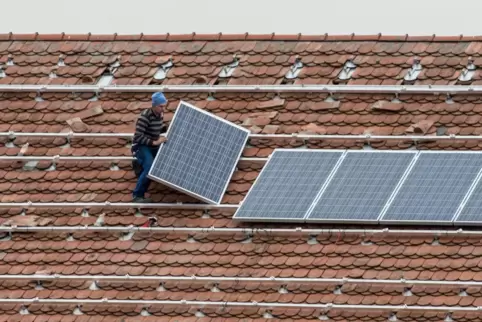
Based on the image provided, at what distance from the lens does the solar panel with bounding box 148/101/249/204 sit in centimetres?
6309

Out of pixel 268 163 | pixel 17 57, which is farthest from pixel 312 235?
pixel 17 57

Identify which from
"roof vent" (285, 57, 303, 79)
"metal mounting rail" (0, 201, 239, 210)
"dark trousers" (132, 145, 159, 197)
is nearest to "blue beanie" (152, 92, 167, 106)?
"dark trousers" (132, 145, 159, 197)

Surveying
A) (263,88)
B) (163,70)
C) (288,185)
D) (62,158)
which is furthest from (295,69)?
(62,158)

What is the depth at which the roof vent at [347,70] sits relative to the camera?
64.5 metres

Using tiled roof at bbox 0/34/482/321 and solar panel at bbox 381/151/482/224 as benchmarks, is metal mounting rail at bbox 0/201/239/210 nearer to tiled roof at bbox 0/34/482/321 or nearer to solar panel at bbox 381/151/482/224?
tiled roof at bbox 0/34/482/321

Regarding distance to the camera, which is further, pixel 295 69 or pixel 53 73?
pixel 53 73

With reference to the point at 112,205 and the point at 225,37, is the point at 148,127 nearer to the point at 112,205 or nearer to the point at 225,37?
the point at 112,205

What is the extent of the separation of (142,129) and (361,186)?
3947mm

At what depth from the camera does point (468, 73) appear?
64.0m

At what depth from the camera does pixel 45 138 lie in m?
64.6

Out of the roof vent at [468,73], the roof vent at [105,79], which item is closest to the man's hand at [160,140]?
the roof vent at [105,79]

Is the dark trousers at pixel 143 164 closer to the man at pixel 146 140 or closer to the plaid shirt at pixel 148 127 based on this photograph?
the man at pixel 146 140

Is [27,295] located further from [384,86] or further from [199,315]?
[384,86]

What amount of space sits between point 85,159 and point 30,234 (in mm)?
1934
